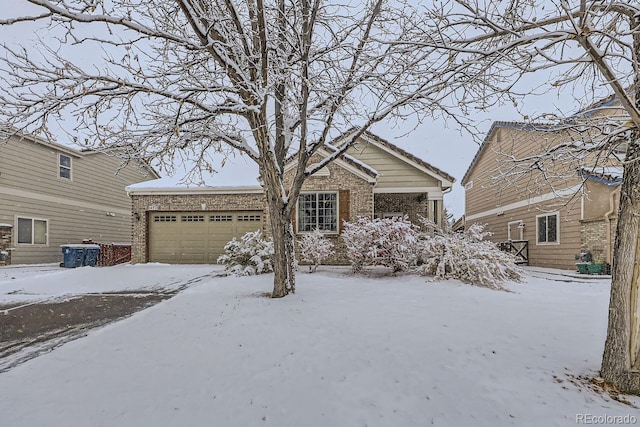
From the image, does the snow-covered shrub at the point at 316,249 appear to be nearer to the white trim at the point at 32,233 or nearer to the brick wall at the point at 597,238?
the brick wall at the point at 597,238

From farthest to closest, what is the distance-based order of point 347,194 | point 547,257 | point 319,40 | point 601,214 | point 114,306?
point 547,257 → point 347,194 → point 601,214 → point 319,40 → point 114,306

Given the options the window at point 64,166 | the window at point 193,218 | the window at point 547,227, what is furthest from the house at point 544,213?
the window at point 64,166

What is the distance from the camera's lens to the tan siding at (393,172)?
503 inches

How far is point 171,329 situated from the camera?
15.0 ft

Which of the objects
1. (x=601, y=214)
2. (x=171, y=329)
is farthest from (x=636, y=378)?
(x=601, y=214)

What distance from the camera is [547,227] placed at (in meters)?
12.9

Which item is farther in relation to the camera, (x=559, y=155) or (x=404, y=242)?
(x=404, y=242)

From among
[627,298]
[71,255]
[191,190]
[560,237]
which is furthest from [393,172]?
[71,255]

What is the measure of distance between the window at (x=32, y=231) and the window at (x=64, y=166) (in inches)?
92.3

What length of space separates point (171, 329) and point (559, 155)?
16.7 ft

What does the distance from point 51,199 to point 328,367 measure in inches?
659

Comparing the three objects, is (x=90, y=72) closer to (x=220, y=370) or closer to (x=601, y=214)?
(x=220, y=370)

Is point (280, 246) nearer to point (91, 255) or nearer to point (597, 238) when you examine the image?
point (597, 238)

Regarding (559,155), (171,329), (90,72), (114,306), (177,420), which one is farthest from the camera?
(114,306)
